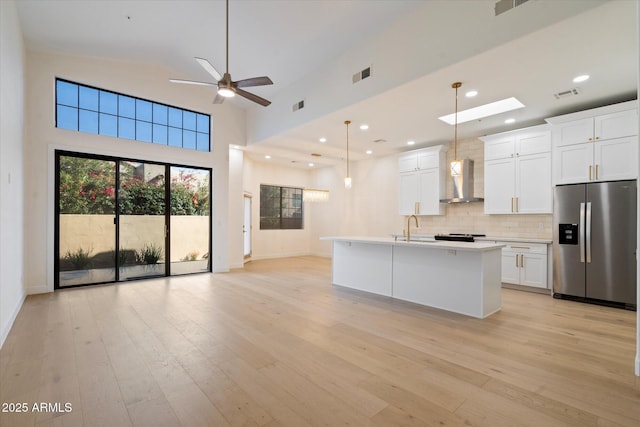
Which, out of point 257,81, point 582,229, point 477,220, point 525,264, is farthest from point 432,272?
point 257,81

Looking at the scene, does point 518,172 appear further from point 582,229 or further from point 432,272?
point 432,272

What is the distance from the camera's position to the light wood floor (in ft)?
6.04

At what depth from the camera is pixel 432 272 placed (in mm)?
4039

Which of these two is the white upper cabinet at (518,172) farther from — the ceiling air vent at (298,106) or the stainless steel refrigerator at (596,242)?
the ceiling air vent at (298,106)

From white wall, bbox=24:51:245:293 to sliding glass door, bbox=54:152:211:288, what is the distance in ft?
0.54

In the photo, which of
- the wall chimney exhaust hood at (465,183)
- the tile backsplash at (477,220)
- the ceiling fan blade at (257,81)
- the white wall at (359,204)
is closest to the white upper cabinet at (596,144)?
the tile backsplash at (477,220)

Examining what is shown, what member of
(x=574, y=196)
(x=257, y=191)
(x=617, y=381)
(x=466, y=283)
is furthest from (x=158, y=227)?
(x=574, y=196)

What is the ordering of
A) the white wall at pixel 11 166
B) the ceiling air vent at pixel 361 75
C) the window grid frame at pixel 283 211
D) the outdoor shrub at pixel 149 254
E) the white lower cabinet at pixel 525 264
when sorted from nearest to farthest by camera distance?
1. the white wall at pixel 11 166
2. the ceiling air vent at pixel 361 75
3. the white lower cabinet at pixel 525 264
4. the outdoor shrub at pixel 149 254
5. the window grid frame at pixel 283 211

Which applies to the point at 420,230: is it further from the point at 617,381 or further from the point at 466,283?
the point at 617,381

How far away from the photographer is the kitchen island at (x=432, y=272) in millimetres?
3646

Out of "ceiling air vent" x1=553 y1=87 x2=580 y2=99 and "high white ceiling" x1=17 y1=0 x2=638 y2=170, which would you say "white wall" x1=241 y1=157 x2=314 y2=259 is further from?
"ceiling air vent" x1=553 y1=87 x2=580 y2=99

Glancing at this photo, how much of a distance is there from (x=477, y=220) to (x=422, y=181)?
142 centimetres

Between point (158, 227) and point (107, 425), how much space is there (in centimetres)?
488

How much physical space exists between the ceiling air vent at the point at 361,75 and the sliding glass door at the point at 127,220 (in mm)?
4054
